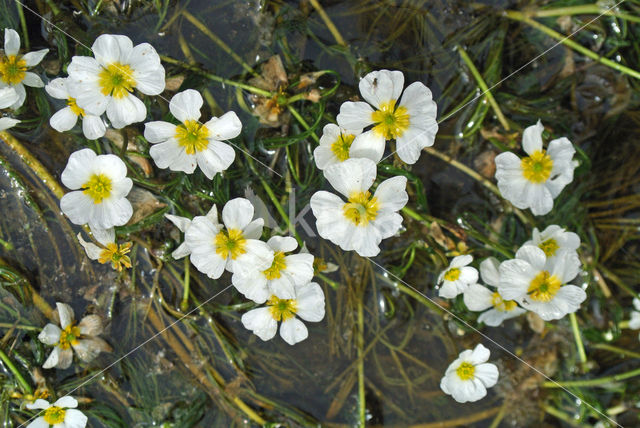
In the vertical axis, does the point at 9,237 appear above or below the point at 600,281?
above

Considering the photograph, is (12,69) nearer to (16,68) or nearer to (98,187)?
(16,68)

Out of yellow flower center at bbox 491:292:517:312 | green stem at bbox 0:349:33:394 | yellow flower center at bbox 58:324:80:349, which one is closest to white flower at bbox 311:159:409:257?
yellow flower center at bbox 491:292:517:312

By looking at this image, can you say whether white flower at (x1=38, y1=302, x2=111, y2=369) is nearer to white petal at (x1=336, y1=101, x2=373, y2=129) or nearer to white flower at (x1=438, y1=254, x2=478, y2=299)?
white petal at (x1=336, y1=101, x2=373, y2=129)

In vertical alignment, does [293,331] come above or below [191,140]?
below

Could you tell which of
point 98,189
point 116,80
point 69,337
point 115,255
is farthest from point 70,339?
point 116,80

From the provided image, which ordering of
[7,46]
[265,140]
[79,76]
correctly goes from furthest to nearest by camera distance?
[265,140], [7,46], [79,76]

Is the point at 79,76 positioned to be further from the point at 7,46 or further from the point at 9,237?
the point at 9,237

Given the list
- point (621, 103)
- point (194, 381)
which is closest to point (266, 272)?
point (194, 381)
